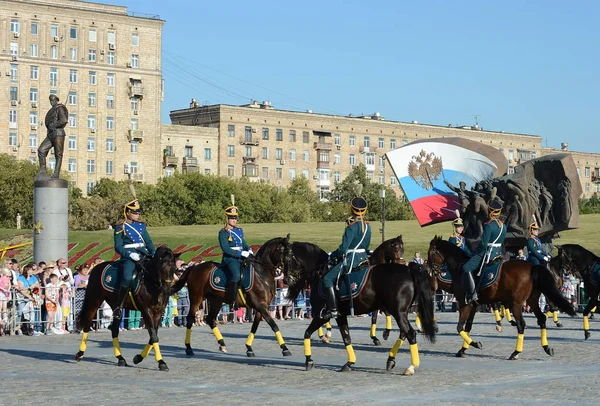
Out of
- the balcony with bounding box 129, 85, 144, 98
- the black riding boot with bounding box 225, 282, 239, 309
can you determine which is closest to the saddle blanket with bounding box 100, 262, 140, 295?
the black riding boot with bounding box 225, 282, 239, 309

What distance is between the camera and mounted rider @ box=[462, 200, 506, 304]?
2100 centimetres

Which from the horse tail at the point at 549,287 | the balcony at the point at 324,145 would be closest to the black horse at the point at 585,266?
the horse tail at the point at 549,287

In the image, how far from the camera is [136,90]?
118 metres

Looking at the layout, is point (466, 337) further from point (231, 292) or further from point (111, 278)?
point (111, 278)

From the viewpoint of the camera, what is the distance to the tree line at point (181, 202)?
9331cm

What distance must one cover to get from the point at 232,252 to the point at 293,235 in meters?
56.6

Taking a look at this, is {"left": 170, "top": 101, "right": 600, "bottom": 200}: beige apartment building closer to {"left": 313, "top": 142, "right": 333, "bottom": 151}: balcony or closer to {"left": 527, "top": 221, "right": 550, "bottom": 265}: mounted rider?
{"left": 313, "top": 142, "right": 333, "bottom": 151}: balcony

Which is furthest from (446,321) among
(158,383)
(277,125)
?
(277,125)

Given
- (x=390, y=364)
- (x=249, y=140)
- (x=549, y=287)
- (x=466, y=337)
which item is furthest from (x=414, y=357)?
(x=249, y=140)

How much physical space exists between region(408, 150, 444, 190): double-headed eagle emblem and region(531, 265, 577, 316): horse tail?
27.3 metres

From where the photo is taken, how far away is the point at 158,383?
16.7 meters

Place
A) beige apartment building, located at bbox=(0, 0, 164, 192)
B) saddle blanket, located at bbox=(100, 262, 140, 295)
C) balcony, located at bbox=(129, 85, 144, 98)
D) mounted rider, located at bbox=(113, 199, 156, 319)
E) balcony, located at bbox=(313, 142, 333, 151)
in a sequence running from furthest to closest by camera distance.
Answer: balcony, located at bbox=(313, 142, 333, 151) < balcony, located at bbox=(129, 85, 144, 98) < beige apartment building, located at bbox=(0, 0, 164, 192) < saddle blanket, located at bbox=(100, 262, 140, 295) < mounted rider, located at bbox=(113, 199, 156, 319)

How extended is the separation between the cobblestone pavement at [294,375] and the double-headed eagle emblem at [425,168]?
22.7m

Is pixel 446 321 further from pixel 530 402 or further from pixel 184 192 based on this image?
pixel 184 192
